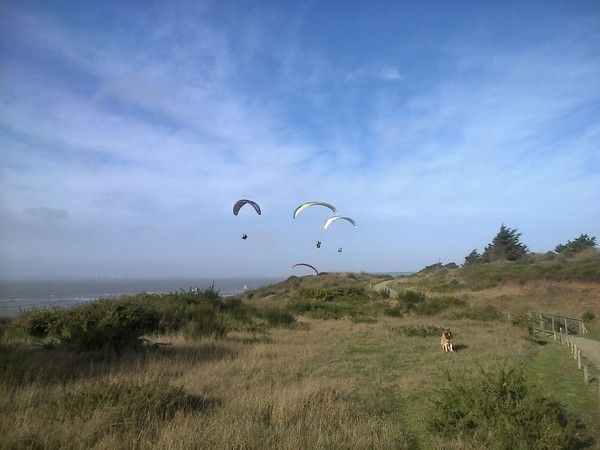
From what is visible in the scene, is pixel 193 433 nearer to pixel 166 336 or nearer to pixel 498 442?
pixel 498 442

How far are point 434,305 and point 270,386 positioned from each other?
26.6 meters

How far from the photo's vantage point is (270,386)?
9.63 meters

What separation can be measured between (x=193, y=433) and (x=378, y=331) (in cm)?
1665

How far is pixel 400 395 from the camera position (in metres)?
9.88

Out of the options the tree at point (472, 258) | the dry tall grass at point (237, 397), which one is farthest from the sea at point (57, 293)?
the tree at point (472, 258)

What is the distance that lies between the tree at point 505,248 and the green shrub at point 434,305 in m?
59.9

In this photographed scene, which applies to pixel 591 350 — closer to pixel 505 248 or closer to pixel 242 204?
pixel 242 204

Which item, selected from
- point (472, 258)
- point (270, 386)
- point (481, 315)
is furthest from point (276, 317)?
point (472, 258)

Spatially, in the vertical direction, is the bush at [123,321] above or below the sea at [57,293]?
below

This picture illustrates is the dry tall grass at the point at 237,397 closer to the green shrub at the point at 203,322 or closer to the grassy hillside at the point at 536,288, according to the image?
the green shrub at the point at 203,322

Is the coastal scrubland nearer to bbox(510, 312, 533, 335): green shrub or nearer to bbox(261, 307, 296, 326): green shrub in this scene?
bbox(510, 312, 533, 335): green shrub

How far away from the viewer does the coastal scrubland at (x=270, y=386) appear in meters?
6.36

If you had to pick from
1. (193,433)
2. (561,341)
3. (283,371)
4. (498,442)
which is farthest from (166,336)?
(561,341)

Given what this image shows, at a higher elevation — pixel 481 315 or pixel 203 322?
pixel 203 322
